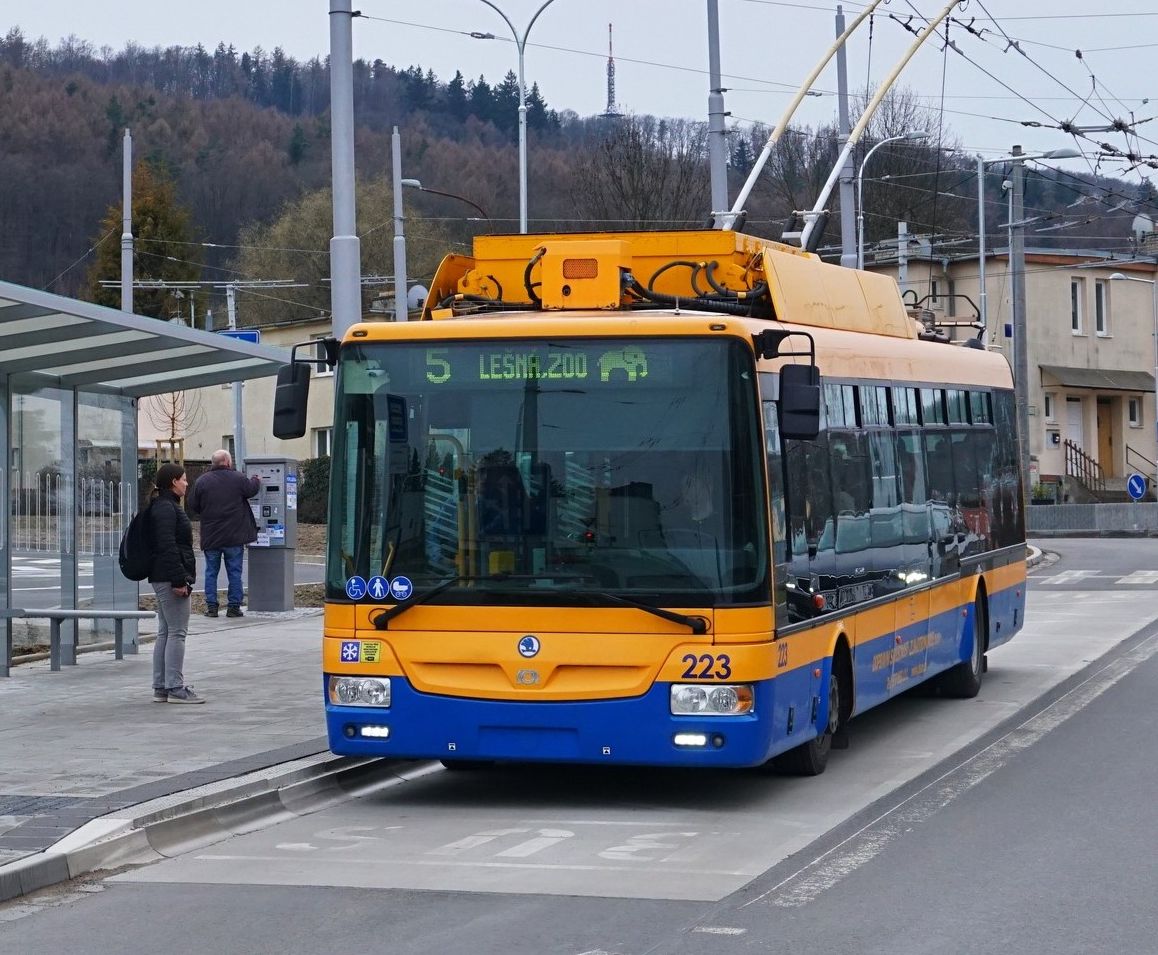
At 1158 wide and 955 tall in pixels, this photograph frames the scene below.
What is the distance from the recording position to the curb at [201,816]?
27.4ft

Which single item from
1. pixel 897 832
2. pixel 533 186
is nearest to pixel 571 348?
pixel 897 832

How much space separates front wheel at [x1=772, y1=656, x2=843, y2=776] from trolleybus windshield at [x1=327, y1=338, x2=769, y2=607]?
1520 mm

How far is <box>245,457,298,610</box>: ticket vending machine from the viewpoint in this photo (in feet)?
76.3

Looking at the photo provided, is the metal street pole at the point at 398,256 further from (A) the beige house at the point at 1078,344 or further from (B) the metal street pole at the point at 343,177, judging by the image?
(A) the beige house at the point at 1078,344

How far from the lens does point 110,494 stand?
17766mm

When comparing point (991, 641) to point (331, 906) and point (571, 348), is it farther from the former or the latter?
point (331, 906)

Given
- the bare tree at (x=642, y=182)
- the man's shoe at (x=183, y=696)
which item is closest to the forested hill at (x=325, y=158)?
the bare tree at (x=642, y=182)

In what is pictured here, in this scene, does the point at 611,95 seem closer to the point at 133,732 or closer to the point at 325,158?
the point at 325,158

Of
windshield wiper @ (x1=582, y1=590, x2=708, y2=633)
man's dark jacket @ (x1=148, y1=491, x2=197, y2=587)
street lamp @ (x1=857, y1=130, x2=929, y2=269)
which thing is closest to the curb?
windshield wiper @ (x1=582, y1=590, x2=708, y2=633)

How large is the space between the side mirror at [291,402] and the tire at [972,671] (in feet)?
21.7

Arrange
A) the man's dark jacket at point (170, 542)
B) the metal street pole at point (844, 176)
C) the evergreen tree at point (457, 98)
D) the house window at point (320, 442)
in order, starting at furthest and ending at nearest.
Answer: the evergreen tree at point (457, 98), the house window at point (320, 442), the metal street pole at point (844, 176), the man's dark jacket at point (170, 542)

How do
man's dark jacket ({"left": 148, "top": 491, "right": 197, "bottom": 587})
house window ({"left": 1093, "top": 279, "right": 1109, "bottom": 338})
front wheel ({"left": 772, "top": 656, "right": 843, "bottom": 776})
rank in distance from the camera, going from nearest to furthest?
front wheel ({"left": 772, "top": 656, "right": 843, "bottom": 776}), man's dark jacket ({"left": 148, "top": 491, "right": 197, "bottom": 587}), house window ({"left": 1093, "top": 279, "right": 1109, "bottom": 338})

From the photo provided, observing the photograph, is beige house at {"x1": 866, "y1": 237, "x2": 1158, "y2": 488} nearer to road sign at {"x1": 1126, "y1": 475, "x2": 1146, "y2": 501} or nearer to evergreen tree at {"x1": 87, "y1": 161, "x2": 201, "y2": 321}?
road sign at {"x1": 1126, "y1": 475, "x2": 1146, "y2": 501}

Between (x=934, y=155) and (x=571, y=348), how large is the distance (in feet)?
214
